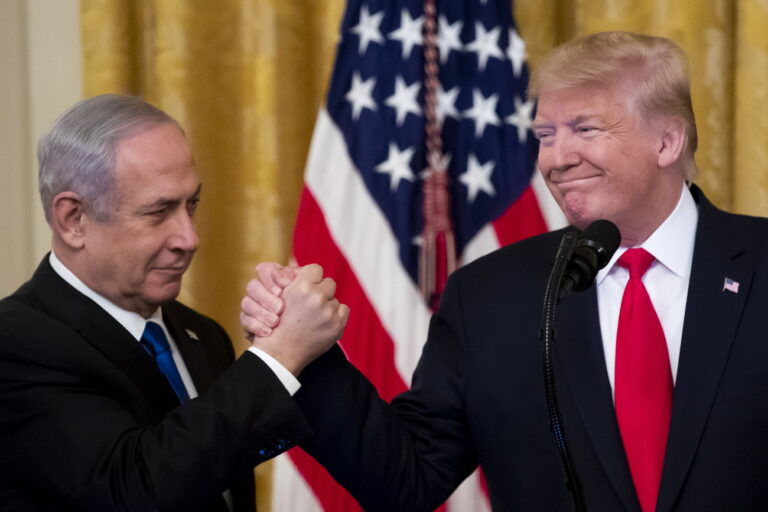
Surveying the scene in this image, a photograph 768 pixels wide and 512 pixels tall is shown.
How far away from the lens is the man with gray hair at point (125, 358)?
5.70 ft

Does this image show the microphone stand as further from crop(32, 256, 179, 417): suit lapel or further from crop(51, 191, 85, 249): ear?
crop(51, 191, 85, 249): ear

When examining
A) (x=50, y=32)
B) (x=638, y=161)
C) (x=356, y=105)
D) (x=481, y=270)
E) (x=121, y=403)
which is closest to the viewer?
(x=121, y=403)

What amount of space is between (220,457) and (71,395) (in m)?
0.29

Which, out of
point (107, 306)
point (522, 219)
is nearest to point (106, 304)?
point (107, 306)

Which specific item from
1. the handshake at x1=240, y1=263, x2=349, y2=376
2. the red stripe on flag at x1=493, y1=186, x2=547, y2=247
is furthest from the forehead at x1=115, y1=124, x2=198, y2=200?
the red stripe on flag at x1=493, y1=186, x2=547, y2=247

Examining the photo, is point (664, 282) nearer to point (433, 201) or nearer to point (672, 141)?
point (672, 141)

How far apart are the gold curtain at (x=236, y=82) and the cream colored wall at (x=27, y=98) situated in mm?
138

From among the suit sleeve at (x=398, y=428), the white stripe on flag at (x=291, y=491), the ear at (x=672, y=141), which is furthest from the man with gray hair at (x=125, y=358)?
the white stripe on flag at (x=291, y=491)

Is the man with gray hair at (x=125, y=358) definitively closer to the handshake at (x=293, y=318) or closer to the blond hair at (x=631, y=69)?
the handshake at (x=293, y=318)

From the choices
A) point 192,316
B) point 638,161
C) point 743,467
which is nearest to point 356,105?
point 192,316

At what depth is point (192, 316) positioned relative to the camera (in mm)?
2363

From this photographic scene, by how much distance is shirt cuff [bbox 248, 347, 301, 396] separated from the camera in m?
1.86

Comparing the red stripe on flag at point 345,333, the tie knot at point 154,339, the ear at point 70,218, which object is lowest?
the red stripe on flag at point 345,333

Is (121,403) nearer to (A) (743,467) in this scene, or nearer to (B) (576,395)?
(B) (576,395)
